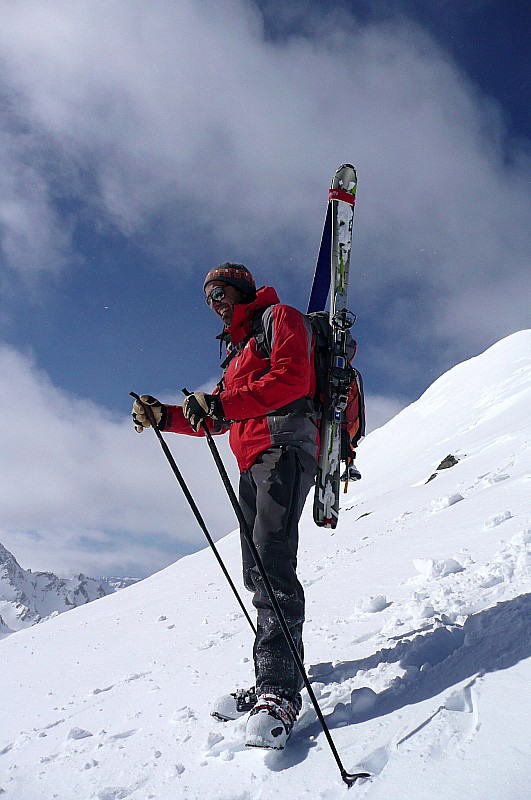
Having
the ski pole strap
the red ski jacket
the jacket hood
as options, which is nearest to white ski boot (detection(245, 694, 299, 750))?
the red ski jacket

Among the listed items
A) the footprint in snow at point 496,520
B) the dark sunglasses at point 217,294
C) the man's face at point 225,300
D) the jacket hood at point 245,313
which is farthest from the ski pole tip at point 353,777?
the footprint in snow at point 496,520

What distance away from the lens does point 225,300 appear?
3.49 metres

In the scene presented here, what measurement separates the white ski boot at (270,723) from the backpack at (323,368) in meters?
1.57

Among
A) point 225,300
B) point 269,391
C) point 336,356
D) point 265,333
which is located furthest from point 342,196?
point 269,391

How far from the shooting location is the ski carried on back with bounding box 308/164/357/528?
3324 mm

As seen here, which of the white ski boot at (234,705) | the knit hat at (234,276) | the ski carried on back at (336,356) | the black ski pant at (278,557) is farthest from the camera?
the knit hat at (234,276)

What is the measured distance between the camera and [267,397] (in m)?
2.87

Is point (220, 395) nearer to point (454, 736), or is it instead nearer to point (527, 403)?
point (454, 736)

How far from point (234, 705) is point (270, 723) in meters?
0.60

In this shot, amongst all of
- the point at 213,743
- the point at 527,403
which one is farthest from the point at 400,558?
the point at 527,403

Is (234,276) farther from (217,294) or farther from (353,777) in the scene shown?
(353,777)

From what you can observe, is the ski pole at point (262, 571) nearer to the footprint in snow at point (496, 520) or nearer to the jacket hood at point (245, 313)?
the jacket hood at point (245, 313)

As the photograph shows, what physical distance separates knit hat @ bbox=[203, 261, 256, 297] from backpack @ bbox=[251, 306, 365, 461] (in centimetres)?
30

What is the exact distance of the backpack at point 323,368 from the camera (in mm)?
3162
